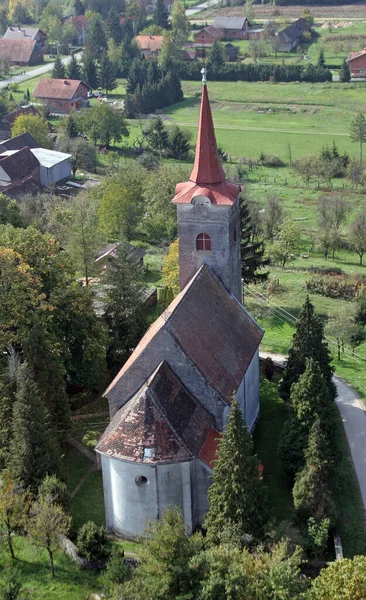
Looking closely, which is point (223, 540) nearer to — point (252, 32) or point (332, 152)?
point (332, 152)

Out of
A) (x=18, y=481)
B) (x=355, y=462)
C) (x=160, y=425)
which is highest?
(x=160, y=425)

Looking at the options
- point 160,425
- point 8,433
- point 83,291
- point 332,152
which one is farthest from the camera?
point 332,152

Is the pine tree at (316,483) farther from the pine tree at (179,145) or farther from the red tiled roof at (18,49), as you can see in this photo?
the red tiled roof at (18,49)

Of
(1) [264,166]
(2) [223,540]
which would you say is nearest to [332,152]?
(1) [264,166]

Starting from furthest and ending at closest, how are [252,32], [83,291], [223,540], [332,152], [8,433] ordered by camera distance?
[252,32]
[332,152]
[83,291]
[8,433]
[223,540]

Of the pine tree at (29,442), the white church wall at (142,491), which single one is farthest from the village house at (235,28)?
the white church wall at (142,491)

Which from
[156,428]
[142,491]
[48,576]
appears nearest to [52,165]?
[156,428]

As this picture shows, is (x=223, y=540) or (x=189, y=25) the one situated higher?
(x=189, y=25)
